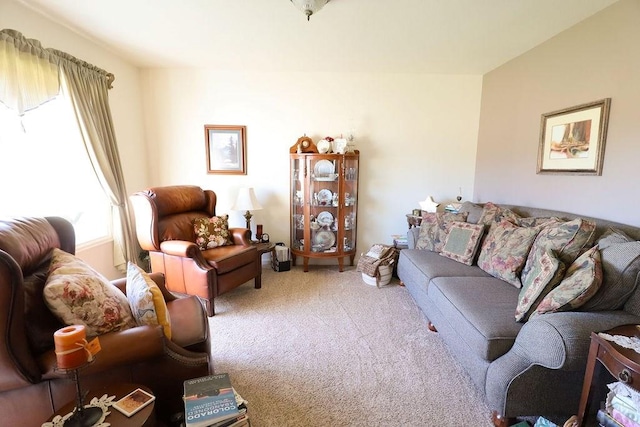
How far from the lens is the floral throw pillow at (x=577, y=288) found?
1.37m

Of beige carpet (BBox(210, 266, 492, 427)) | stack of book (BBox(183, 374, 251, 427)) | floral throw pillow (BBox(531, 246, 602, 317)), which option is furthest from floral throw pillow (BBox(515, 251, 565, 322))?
stack of book (BBox(183, 374, 251, 427))

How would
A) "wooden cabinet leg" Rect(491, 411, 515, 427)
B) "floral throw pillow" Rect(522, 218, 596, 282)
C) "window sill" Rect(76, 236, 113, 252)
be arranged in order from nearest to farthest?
"wooden cabinet leg" Rect(491, 411, 515, 427)
"floral throw pillow" Rect(522, 218, 596, 282)
"window sill" Rect(76, 236, 113, 252)

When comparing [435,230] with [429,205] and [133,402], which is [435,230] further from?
[133,402]

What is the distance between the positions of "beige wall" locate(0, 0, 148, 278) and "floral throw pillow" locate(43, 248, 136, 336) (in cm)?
170

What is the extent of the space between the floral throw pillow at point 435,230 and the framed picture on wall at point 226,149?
2328mm

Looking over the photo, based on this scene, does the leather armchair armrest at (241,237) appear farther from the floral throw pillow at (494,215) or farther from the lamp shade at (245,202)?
the floral throw pillow at (494,215)

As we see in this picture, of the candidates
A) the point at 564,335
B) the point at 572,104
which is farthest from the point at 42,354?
the point at 572,104

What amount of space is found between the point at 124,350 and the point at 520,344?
180 centimetres

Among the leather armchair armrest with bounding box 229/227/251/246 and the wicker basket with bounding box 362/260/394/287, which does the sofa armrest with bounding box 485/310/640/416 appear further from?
the leather armchair armrest with bounding box 229/227/251/246

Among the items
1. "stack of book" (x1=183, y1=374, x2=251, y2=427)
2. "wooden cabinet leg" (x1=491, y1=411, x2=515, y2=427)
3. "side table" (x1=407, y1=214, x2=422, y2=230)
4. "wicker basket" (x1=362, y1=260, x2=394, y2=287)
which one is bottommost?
"wooden cabinet leg" (x1=491, y1=411, x2=515, y2=427)

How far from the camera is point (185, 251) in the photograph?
2496 mm

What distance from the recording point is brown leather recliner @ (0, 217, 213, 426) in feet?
3.34

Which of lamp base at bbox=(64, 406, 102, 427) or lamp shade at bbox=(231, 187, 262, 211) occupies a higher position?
lamp shade at bbox=(231, 187, 262, 211)

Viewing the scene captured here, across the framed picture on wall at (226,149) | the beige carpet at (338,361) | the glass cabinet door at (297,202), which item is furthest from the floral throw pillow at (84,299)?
the framed picture on wall at (226,149)
